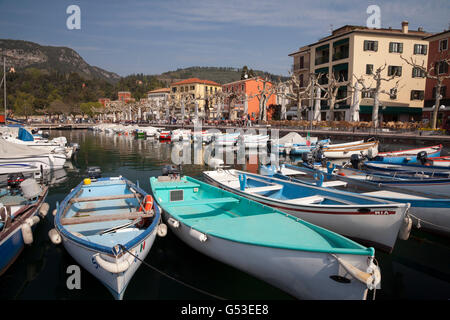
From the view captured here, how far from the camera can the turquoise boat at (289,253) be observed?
498cm

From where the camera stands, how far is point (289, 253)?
5441 millimetres

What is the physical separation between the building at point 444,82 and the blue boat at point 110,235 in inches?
1508

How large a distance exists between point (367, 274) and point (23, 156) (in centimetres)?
1924

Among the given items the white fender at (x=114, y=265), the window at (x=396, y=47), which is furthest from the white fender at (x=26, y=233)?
the window at (x=396, y=47)

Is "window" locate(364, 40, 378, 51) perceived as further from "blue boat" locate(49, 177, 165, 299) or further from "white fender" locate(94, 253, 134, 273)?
"white fender" locate(94, 253, 134, 273)

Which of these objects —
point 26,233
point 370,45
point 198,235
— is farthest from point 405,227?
point 370,45

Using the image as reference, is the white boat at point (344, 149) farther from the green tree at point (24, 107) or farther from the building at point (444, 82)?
the green tree at point (24, 107)

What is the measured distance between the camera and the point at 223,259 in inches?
259

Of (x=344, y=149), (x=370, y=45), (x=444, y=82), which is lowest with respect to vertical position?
(x=344, y=149)

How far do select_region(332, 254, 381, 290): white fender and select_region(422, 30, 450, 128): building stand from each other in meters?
37.6

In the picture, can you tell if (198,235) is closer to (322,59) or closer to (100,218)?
(100,218)

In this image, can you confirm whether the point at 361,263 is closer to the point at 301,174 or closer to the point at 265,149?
the point at 301,174

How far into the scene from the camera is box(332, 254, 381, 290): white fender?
4.71 meters
